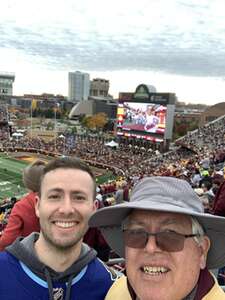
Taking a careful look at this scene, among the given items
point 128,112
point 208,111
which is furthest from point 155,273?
point 208,111

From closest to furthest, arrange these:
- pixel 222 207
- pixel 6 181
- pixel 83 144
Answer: pixel 222 207
pixel 6 181
pixel 83 144

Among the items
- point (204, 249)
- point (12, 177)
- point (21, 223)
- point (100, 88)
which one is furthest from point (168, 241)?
point (100, 88)

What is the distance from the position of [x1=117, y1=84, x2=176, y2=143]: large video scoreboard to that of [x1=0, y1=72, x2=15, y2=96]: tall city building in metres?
105

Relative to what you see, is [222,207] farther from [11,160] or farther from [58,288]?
[11,160]

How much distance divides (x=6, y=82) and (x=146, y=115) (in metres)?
113

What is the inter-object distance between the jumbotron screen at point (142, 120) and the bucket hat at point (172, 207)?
45.3 metres

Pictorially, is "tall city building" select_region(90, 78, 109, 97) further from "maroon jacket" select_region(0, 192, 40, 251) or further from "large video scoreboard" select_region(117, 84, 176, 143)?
"maroon jacket" select_region(0, 192, 40, 251)

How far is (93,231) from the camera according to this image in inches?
135

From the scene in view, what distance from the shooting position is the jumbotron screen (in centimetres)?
4756

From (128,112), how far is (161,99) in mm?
5376

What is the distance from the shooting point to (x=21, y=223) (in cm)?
305

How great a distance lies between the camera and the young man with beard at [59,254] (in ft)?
7.23

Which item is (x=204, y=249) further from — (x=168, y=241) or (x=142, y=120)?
(x=142, y=120)

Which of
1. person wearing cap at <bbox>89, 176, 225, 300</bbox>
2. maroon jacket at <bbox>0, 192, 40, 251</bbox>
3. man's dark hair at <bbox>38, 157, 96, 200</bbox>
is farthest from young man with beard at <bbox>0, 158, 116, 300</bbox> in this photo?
maroon jacket at <bbox>0, 192, 40, 251</bbox>
